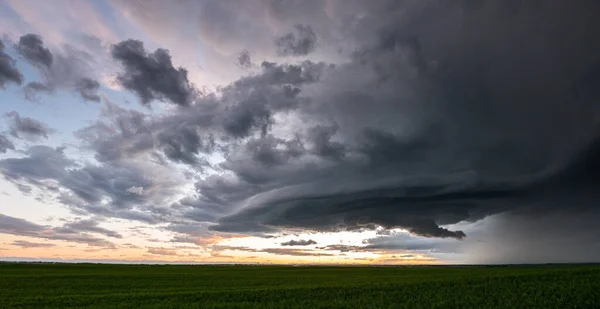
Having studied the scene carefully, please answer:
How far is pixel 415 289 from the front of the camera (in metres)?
44.7

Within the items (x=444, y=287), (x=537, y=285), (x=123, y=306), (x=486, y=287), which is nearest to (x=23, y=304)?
Answer: (x=123, y=306)

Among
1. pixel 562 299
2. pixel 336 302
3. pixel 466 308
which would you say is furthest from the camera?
pixel 336 302

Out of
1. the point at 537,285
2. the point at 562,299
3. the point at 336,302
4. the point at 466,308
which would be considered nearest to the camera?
the point at 466,308

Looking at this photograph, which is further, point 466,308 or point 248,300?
point 248,300

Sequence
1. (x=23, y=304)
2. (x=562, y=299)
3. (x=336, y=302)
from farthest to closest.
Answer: (x=23, y=304)
(x=336, y=302)
(x=562, y=299)

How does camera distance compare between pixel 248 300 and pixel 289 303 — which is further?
pixel 248 300

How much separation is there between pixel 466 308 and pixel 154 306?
27675 mm

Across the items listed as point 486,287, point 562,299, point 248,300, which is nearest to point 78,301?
point 248,300

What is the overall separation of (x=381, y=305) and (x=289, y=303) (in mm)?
9037

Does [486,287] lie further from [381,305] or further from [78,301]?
[78,301]

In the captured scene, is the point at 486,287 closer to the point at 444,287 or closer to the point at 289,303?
the point at 444,287

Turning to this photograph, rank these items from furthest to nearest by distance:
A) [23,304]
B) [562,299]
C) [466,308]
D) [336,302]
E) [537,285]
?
[537,285]
[23,304]
[336,302]
[562,299]
[466,308]

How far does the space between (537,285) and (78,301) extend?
50508 millimetres

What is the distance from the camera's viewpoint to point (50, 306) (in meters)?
38.4
